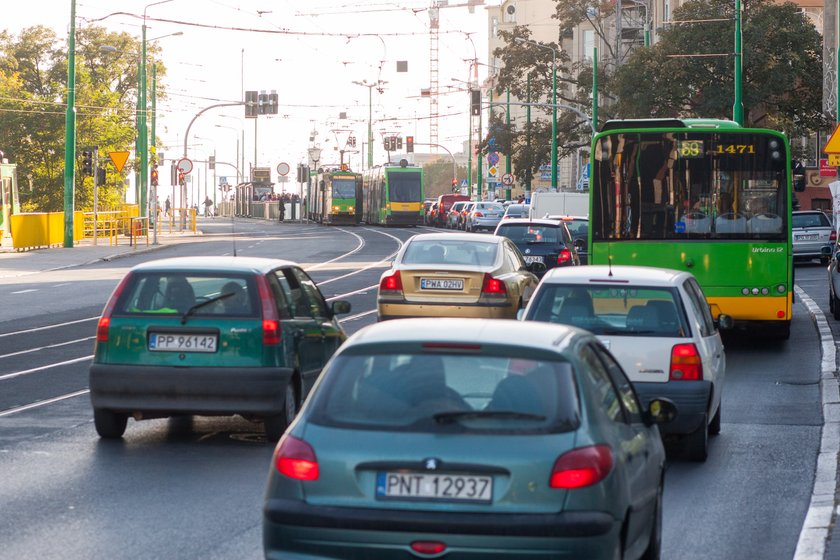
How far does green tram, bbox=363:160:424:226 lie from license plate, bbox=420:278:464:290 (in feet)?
193

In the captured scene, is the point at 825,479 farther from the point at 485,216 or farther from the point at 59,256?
the point at 485,216

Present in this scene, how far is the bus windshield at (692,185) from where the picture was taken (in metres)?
18.8

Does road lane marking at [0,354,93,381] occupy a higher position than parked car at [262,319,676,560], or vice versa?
parked car at [262,319,676,560]

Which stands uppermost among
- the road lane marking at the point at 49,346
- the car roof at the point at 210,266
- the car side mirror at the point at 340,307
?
the car roof at the point at 210,266

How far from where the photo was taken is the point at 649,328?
36.3 ft

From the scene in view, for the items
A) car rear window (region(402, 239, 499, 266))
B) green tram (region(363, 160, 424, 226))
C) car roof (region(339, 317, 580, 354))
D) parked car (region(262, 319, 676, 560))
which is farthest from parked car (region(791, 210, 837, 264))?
green tram (region(363, 160, 424, 226))

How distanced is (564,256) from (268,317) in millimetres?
16270

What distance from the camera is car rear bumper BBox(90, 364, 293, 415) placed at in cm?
1109

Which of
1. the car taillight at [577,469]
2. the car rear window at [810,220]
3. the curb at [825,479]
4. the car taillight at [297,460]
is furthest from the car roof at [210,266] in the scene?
the car rear window at [810,220]

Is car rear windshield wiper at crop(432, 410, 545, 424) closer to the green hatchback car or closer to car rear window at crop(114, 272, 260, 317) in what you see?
the green hatchback car

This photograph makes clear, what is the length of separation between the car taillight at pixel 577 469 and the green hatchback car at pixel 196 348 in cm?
555

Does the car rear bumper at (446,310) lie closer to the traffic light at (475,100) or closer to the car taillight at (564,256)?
the car taillight at (564,256)

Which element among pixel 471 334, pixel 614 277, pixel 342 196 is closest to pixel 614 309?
pixel 614 277

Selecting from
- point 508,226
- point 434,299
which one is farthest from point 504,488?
point 508,226
